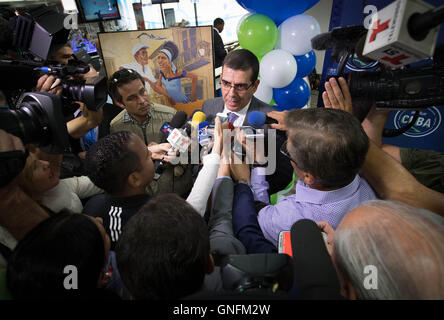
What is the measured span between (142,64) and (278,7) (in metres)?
1.81

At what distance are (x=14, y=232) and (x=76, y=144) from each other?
4.51 feet

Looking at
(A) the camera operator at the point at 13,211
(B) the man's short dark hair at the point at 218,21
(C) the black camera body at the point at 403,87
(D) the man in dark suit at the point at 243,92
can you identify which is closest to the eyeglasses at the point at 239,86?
(D) the man in dark suit at the point at 243,92

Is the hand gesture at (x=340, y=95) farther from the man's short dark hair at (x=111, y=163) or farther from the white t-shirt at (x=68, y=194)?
the white t-shirt at (x=68, y=194)

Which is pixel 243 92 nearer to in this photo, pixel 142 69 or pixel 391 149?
pixel 391 149

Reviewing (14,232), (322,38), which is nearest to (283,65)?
(322,38)

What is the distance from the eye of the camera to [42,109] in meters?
1.02

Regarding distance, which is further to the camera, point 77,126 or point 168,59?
point 168,59

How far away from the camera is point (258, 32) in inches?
92.4

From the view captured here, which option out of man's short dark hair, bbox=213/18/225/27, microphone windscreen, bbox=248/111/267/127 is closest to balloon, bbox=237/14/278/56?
microphone windscreen, bbox=248/111/267/127

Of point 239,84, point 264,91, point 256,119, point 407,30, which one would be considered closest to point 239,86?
point 239,84

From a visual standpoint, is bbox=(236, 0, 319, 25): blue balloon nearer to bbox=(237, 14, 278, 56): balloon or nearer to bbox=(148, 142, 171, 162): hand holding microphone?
bbox=(237, 14, 278, 56): balloon

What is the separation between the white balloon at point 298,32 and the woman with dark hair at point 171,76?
4.10 ft

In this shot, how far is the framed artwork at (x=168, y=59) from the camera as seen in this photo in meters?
2.79
